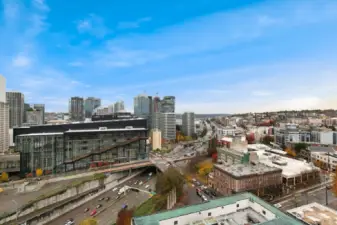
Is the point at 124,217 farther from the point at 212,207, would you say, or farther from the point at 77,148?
the point at 77,148

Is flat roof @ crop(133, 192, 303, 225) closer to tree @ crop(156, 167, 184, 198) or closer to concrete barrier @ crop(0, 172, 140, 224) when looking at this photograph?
tree @ crop(156, 167, 184, 198)

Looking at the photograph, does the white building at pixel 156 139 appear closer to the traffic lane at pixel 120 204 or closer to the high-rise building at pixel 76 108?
the traffic lane at pixel 120 204

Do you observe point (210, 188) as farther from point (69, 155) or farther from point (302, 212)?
point (69, 155)

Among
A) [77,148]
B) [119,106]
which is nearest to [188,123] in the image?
[119,106]

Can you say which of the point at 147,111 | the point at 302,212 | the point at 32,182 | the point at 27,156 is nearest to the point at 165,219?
the point at 302,212

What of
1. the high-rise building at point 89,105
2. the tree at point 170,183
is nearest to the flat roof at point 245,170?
the tree at point 170,183
